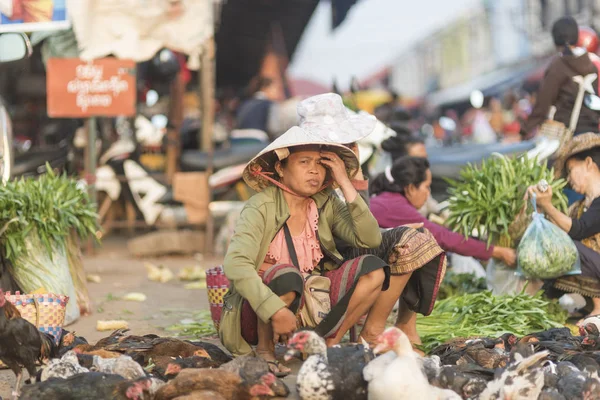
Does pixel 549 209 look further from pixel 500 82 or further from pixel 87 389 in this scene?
pixel 500 82

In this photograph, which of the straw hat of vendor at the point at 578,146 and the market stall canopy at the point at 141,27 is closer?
the straw hat of vendor at the point at 578,146

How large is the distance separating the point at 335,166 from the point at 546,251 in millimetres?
1926

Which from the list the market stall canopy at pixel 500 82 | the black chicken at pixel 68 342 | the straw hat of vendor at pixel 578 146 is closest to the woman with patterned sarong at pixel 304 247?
the black chicken at pixel 68 342

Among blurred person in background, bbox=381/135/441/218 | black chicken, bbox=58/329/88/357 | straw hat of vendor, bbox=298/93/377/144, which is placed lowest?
black chicken, bbox=58/329/88/357

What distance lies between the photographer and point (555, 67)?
8.59 m

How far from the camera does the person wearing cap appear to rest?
6.40m

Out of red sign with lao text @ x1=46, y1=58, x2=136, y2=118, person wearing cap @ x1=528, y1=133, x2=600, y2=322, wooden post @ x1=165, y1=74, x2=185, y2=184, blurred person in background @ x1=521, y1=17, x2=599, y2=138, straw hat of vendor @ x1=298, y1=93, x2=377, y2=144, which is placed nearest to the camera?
straw hat of vendor @ x1=298, y1=93, x2=377, y2=144

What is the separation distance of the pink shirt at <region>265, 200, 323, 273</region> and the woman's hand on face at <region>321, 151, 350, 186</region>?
288 millimetres

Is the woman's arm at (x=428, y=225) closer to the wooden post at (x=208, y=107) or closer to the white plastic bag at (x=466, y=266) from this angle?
the white plastic bag at (x=466, y=266)

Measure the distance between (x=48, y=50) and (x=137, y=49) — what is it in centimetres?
103

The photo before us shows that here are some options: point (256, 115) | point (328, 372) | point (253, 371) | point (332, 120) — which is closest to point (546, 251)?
point (332, 120)

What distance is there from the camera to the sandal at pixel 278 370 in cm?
470

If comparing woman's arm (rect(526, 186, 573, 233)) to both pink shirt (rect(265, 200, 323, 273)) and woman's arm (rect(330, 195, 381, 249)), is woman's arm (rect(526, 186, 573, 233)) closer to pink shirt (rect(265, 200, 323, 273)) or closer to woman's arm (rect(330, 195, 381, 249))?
woman's arm (rect(330, 195, 381, 249))

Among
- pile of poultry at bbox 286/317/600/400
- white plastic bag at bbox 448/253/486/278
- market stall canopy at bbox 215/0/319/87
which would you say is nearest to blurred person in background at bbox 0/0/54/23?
white plastic bag at bbox 448/253/486/278
